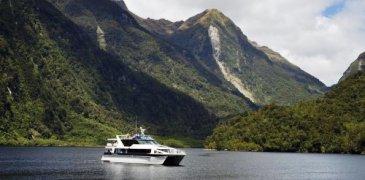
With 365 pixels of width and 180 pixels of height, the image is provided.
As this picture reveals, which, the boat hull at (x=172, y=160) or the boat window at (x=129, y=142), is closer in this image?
the boat hull at (x=172, y=160)

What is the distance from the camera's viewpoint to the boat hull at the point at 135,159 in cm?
17700

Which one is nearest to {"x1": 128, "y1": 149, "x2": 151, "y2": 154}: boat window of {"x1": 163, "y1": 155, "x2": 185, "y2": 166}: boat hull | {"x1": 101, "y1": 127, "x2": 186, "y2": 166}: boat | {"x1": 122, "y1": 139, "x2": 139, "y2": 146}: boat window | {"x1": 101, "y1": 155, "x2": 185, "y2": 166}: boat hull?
{"x1": 101, "y1": 127, "x2": 186, "y2": 166}: boat

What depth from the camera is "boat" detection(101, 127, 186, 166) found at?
17700 centimetres

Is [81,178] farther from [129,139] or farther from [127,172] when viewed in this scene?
[129,139]

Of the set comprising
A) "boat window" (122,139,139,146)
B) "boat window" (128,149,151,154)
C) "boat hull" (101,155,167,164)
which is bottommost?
"boat hull" (101,155,167,164)

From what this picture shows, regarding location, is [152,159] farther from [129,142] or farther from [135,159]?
[129,142]

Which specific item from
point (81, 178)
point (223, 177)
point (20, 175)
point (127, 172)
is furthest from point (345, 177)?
point (20, 175)

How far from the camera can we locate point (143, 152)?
181 meters

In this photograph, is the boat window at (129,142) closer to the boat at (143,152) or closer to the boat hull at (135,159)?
the boat at (143,152)

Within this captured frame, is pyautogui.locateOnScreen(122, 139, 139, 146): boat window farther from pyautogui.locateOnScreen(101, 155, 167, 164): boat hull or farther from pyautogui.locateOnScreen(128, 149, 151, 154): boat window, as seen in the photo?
pyautogui.locateOnScreen(101, 155, 167, 164): boat hull

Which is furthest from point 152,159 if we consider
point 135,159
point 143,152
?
point 135,159

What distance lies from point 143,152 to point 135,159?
3.98 metres

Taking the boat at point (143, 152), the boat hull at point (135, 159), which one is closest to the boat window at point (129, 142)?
the boat at point (143, 152)

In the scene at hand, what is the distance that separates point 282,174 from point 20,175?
7192cm
